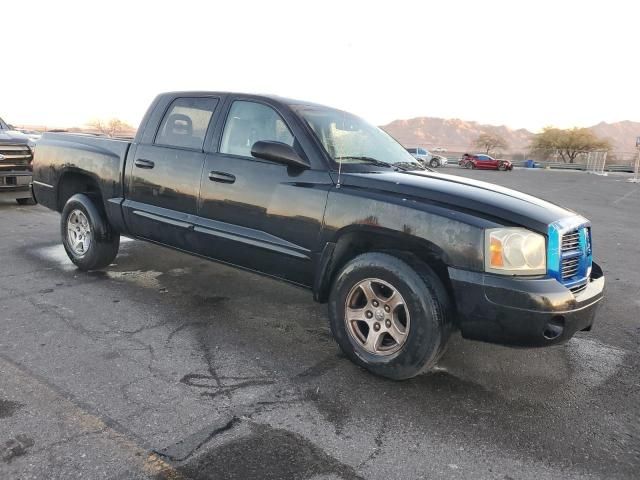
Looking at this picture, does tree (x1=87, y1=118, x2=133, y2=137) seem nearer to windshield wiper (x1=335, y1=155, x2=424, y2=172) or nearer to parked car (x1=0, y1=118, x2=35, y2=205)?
parked car (x1=0, y1=118, x2=35, y2=205)

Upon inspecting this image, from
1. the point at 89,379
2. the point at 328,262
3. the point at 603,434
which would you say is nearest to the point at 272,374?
the point at 328,262

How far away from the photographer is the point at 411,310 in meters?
3.16

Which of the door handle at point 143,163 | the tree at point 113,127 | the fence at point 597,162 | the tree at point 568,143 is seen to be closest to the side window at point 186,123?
the door handle at point 143,163

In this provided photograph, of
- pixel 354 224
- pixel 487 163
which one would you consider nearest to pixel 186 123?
pixel 354 224

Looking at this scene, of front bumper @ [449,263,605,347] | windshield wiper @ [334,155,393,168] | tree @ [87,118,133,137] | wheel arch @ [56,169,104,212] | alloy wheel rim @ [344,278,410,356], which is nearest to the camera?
front bumper @ [449,263,605,347]

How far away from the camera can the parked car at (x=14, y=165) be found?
920 cm

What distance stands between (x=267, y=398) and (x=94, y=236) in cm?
313

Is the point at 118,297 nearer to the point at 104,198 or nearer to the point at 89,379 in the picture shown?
the point at 104,198

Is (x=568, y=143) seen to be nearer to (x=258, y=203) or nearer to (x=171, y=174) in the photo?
(x=171, y=174)

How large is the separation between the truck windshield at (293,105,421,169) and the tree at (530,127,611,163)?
75057mm

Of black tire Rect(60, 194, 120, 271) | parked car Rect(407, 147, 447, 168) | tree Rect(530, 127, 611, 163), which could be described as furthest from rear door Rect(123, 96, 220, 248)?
tree Rect(530, 127, 611, 163)

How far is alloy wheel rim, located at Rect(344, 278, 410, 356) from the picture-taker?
330cm

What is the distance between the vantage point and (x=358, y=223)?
11.2 ft

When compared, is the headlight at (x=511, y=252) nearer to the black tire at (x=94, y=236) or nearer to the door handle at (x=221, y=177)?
the door handle at (x=221, y=177)
